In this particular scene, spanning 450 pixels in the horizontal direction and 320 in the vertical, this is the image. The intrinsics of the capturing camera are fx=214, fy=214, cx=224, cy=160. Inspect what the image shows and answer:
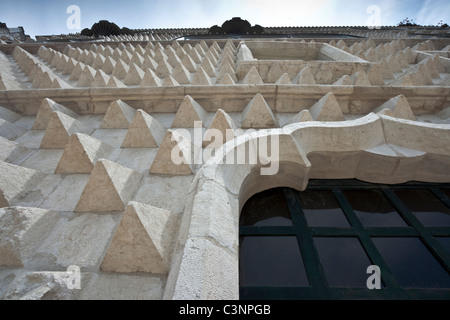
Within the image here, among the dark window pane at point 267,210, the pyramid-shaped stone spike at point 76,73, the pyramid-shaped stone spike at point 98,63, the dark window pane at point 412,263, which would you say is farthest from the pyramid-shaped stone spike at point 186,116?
the pyramid-shaped stone spike at point 98,63

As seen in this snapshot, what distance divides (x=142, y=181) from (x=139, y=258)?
0.99 m

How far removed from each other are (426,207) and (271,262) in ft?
6.39

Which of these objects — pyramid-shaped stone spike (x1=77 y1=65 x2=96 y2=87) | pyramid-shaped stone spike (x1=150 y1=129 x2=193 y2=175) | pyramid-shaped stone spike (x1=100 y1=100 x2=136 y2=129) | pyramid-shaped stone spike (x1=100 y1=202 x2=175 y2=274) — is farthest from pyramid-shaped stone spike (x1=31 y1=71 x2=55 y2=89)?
pyramid-shaped stone spike (x1=100 y1=202 x2=175 y2=274)

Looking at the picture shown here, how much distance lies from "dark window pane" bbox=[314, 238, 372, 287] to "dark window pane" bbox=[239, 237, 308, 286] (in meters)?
0.22

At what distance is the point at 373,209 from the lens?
2.41 meters

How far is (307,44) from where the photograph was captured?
8.16 meters

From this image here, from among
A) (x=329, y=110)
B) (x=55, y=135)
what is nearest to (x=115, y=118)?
(x=55, y=135)

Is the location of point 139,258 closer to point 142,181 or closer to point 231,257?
point 231,257

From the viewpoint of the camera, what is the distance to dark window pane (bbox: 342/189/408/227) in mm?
2246

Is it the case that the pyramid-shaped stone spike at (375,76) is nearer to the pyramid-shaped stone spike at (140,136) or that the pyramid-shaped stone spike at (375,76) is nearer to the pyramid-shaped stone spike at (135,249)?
the pyramid-shaped stone spike at (140,136)

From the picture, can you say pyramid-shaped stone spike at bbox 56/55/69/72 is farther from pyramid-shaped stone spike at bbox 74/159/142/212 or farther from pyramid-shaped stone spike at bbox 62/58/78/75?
pyramid-shaped stone spike at bbox 74/159/142/212

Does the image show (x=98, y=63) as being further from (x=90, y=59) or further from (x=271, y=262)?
(x=271, y=262)

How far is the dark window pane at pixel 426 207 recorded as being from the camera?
88.9 inches

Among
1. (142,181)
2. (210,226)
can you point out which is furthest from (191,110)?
(210,226)
